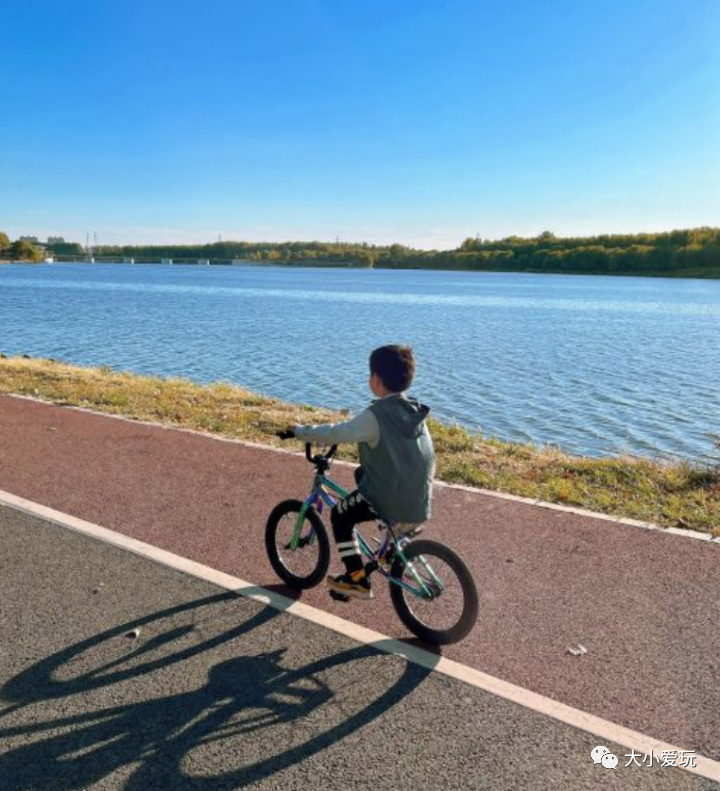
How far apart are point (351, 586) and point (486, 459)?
4.43 meters

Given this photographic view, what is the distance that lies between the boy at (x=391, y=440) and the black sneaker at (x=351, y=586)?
17.0 inches

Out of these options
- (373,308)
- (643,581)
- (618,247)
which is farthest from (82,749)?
(618,247)

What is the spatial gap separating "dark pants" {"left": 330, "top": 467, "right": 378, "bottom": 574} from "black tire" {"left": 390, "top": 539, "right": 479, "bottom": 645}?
243mm

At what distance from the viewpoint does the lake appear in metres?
15.7

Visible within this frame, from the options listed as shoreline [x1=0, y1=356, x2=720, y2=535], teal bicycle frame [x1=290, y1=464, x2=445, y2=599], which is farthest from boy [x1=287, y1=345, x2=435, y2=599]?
shoreline [x1=0, y1=356, x2=720, y2=535]

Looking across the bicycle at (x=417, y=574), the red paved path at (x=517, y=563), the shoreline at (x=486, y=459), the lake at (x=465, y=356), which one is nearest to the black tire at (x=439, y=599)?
the bicycle at (x=417, y=574)

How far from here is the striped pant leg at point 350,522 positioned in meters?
4.02

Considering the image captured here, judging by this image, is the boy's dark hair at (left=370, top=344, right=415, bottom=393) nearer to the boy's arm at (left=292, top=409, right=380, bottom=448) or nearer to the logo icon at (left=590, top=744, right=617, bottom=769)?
the boy's arm at (left=292, top=409, right=380, bottom=448)

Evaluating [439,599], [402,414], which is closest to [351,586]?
[439,599]

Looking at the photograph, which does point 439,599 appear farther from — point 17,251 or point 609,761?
point 17,251

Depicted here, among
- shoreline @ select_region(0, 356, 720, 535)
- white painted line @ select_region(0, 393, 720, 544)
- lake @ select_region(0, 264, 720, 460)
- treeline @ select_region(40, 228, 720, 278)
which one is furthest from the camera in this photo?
treeline @ select_region(40, 228, 720, 278)

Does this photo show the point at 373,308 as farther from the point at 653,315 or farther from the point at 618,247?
the point at 618,247

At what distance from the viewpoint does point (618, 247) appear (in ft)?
493

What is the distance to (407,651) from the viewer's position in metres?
3.82
